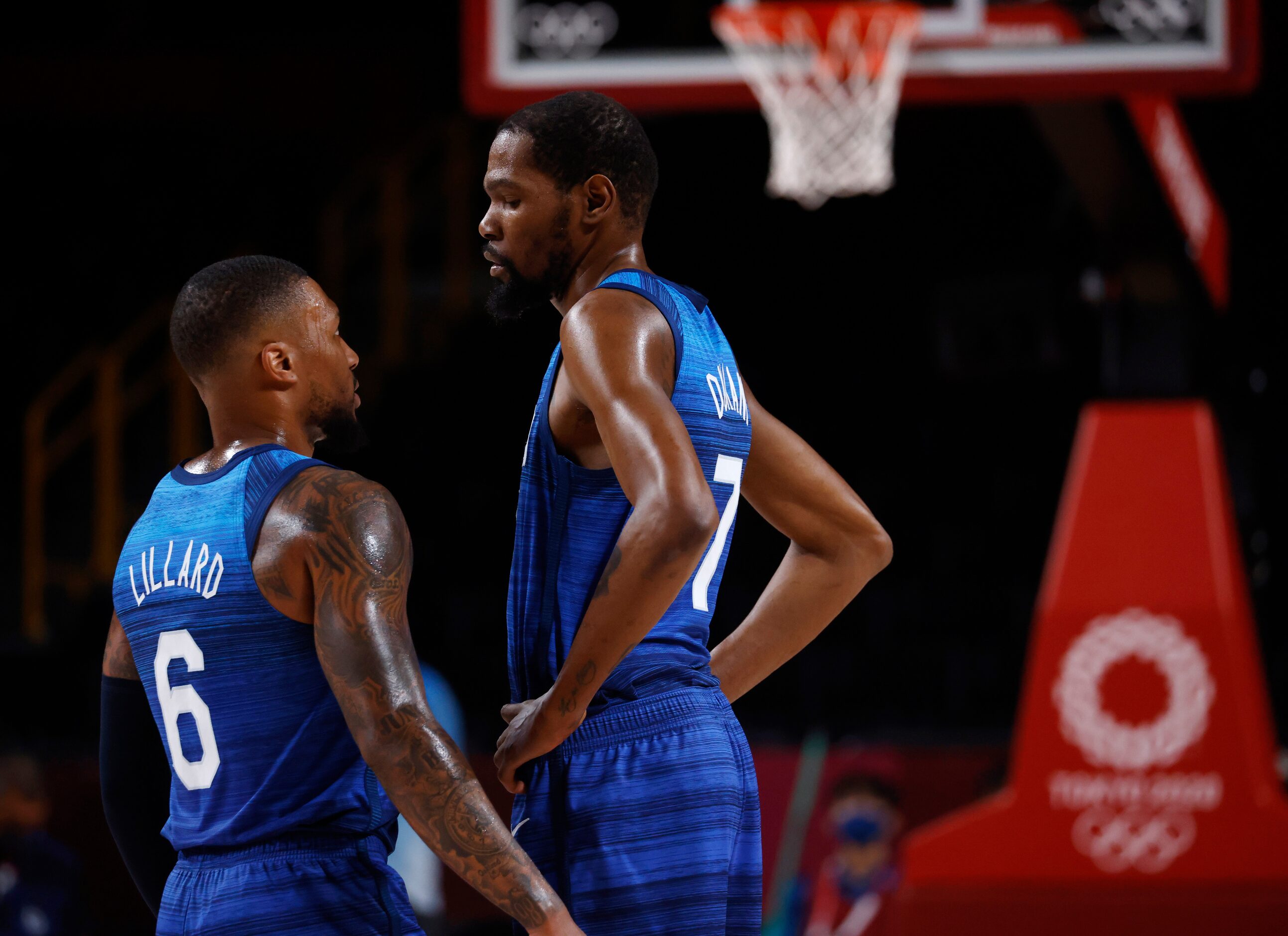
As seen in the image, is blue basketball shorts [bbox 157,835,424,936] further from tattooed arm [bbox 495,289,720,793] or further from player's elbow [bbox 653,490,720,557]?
player's elbow [bbox 653,490,720,557]

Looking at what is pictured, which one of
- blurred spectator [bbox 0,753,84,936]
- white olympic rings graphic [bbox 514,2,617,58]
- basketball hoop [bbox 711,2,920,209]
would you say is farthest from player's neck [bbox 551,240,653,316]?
blurred spectator [bbox 0,753,84,936]

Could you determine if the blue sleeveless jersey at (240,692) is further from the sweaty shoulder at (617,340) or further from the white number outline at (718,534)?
the white number outline at (718,534)

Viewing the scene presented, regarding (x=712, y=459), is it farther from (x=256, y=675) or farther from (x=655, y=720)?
(x=256, y=675)

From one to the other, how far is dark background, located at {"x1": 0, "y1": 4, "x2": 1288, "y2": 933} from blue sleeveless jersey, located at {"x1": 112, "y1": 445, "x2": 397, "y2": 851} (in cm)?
574

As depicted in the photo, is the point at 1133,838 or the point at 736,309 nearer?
the point at 1133,838

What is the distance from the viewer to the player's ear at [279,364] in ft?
8.55

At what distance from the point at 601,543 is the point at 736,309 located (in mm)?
10066

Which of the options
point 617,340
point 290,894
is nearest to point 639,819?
point 290,894

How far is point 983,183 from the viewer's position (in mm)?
13312

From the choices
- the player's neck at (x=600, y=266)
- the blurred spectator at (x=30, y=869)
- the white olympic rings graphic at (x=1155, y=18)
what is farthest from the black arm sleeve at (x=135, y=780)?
the blurred spectator at (x=30, y=869)

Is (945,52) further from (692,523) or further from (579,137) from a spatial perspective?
(692,523)

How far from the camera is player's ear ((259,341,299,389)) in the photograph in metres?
2.61

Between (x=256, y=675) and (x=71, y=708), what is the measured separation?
8527 millimetres

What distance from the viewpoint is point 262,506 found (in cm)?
243
